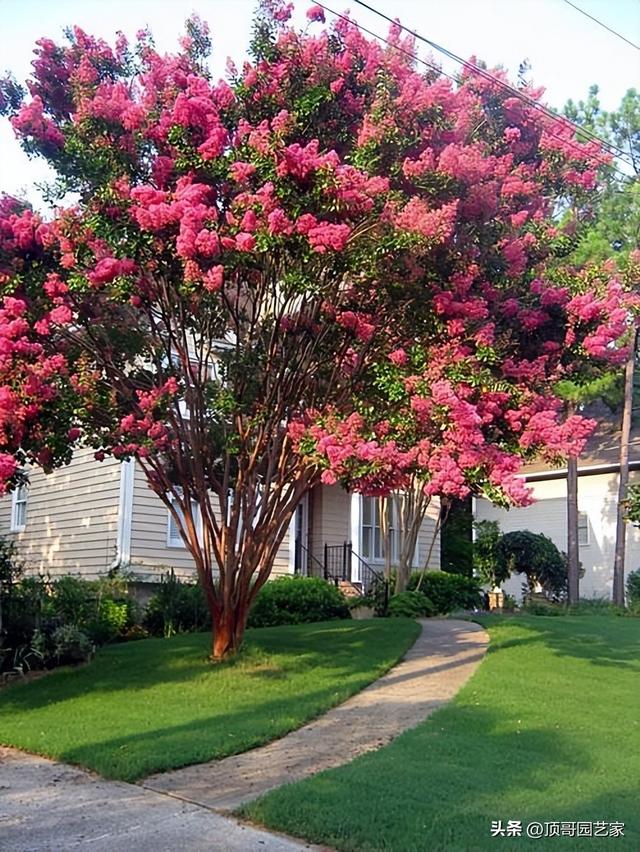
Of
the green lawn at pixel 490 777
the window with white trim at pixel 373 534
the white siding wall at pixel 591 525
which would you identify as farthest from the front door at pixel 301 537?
the green lawn at pixel 490 777

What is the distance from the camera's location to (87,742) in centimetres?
773

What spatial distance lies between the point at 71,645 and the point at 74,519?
6.95 metres

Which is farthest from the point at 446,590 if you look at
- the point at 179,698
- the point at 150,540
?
the point at 179,698

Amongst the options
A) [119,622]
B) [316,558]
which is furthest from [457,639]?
[316,558]

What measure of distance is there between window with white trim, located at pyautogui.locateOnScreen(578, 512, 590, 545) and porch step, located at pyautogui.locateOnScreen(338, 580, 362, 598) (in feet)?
31.4

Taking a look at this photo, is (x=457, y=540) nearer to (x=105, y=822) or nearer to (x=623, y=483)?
(x=623, y=483)

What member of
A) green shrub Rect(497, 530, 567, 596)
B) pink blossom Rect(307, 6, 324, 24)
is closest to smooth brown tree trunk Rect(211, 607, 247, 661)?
pink blossom Rect(307, 6, 324, 24)

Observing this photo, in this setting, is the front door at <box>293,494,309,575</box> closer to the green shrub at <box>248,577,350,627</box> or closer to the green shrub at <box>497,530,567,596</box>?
the green shrub at <box>248,577,350,627</box>

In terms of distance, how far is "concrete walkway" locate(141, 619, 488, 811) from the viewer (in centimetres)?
655

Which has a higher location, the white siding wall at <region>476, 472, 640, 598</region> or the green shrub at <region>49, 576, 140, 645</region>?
the white siding wall at <region>476, 472, 640, 598</region>

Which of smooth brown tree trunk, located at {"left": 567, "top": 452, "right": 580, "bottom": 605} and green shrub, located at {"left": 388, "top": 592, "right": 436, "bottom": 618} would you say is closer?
green shrub, located at {"left": 388, "top": 592, "right": 436, "bottom": 618}

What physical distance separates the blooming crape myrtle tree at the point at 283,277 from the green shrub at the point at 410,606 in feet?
24.7

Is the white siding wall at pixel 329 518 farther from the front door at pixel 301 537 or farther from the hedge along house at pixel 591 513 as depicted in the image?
the hedge along house at pixel 591 513

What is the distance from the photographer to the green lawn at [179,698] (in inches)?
298
